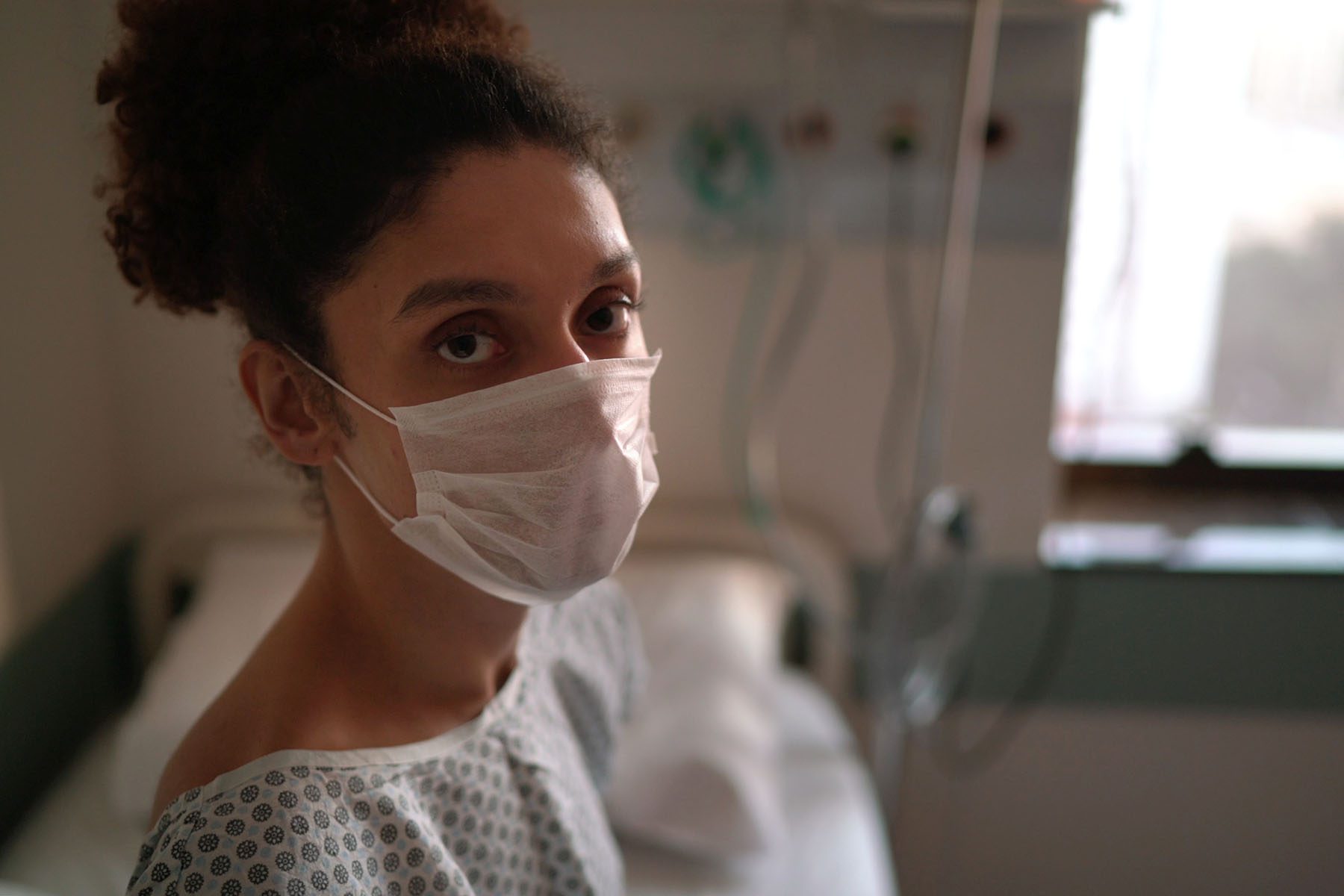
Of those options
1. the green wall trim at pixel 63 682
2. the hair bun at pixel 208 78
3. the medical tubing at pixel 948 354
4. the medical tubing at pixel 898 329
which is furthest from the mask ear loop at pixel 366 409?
the medical tubing at pixel 898 329

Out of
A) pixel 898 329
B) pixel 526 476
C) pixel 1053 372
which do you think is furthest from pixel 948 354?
pixel 526 476

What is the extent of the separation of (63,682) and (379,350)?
61 centimetres

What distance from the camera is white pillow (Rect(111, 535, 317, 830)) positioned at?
0.88m

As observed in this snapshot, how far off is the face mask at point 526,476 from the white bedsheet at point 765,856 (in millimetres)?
357

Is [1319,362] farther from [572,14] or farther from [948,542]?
[572,14]

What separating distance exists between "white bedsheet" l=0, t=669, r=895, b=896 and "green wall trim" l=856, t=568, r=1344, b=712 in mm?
325

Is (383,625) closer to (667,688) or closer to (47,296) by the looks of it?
(47,296)

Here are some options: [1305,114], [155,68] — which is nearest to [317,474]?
[155,68]

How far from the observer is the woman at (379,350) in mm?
713

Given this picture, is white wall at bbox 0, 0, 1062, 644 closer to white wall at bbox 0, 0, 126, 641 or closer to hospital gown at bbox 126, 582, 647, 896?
white wall at bbox 0, 0, 126, 641

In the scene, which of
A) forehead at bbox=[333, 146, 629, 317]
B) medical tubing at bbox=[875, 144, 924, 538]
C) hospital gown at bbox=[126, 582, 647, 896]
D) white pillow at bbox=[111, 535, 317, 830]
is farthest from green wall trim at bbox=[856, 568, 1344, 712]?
forehead at bbox=[333, 146, 629, 317]

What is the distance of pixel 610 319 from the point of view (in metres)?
0.80

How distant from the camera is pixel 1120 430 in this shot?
2.29 metres

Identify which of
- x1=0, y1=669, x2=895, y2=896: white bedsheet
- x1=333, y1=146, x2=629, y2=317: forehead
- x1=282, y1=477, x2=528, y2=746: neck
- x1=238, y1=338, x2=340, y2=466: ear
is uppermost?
x1=333, y1=146, x2=629, y2=317: forehead
